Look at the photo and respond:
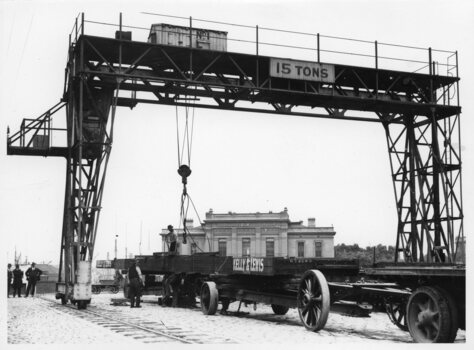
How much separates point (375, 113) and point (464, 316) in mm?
12863

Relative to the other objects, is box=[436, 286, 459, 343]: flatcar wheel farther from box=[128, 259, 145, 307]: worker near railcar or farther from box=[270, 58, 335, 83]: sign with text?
box=[270, 58, 335, 83]: sign with text

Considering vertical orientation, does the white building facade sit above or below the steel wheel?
above

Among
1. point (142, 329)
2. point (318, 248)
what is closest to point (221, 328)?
point (142, 329)

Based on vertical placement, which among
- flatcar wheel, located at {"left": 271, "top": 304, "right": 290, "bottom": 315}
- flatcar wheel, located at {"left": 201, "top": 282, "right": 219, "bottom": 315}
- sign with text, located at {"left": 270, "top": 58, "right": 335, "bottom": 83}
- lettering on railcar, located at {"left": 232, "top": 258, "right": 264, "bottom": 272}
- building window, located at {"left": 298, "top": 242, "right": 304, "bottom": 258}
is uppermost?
sign with text, located at {"left": 270, "top": 58, "right": 335, "bottom": 83}

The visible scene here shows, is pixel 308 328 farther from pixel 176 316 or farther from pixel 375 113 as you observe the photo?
pixel 375 113

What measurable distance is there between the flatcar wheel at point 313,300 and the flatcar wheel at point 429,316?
1.61 metres

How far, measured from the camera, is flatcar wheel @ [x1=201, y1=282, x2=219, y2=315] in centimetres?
1400

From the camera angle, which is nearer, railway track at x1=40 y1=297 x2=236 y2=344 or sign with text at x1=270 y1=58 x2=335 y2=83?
railway track at x1=40 y1=297 x2=236 y2=344

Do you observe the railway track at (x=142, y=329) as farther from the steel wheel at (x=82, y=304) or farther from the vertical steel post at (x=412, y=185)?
the vertical steel post at (x=412, y=185)

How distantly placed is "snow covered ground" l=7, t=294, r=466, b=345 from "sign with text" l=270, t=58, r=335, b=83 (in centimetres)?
669

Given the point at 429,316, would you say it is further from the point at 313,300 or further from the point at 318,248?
the point at 318,248

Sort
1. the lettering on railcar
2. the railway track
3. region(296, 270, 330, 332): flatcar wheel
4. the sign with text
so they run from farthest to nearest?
the sign with text < the lettering on railcar < region(296, 270, 330, 332): flatcar wheel < the railway track

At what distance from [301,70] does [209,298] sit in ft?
24.1

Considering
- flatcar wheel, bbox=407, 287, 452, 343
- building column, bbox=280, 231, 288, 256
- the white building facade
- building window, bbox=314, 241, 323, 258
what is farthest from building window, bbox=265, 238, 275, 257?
flatcar wheel, bbox=407, 287, 452, 343
